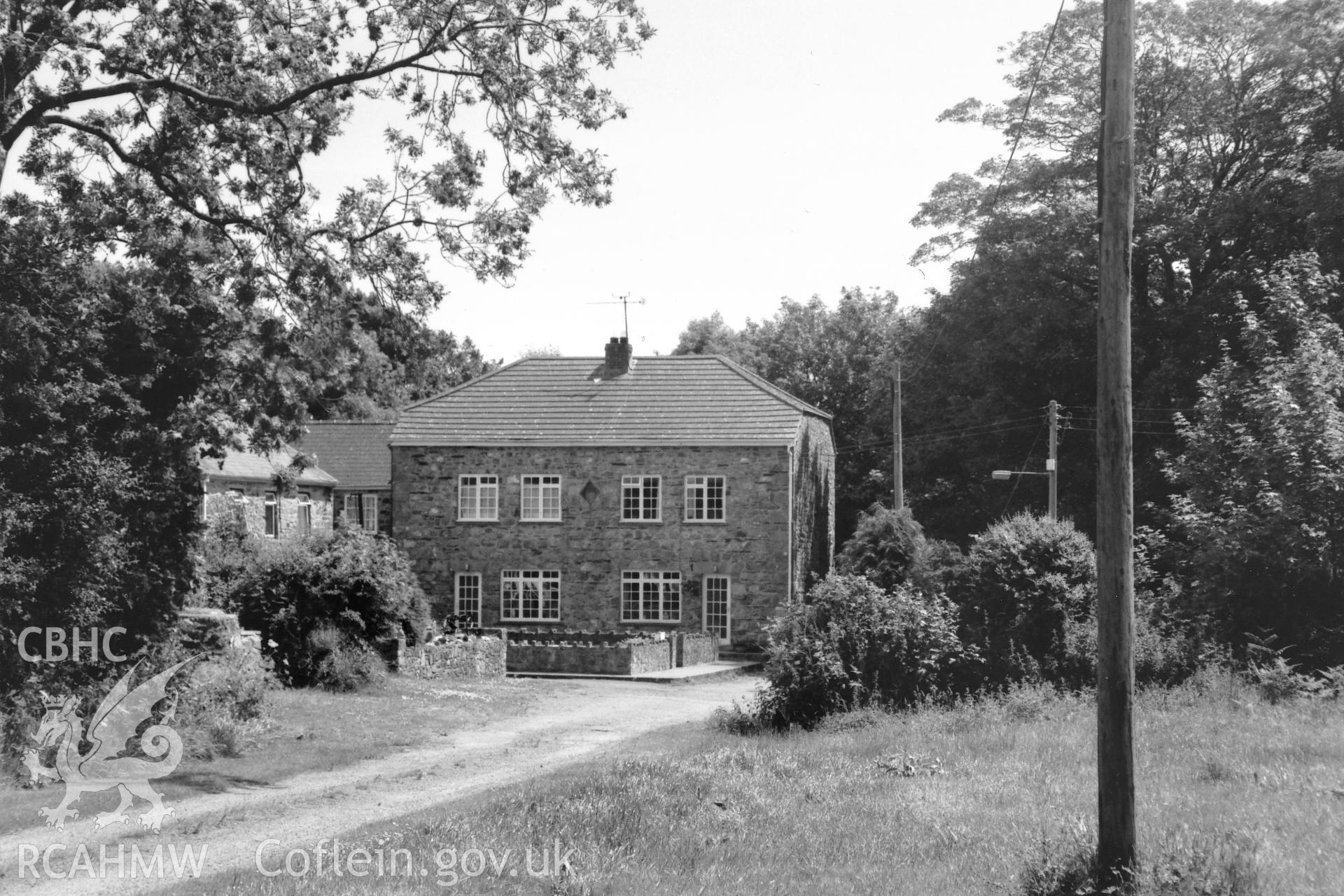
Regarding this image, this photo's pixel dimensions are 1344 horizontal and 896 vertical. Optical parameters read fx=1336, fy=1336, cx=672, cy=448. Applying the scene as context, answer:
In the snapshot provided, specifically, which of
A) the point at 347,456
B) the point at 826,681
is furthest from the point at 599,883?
the point at 347,456

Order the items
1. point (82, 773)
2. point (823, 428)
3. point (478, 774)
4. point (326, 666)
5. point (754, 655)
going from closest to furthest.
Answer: point (82, 773), point (478, 774), point (326, 666), point (754, 655), point (823, 428)

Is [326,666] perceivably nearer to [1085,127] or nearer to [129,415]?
[129,415]

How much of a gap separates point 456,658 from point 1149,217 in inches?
1020

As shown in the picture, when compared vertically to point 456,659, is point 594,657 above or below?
below

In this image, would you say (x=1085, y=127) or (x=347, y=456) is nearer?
(x=1085, y=127)

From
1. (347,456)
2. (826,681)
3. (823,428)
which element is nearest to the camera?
(826,681)

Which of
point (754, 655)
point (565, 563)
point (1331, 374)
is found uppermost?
point (1331, 374)

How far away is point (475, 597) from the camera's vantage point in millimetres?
42312

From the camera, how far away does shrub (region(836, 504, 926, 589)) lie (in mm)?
32812

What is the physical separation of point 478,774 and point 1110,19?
35.9 feet

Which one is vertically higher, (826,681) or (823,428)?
(823,428)

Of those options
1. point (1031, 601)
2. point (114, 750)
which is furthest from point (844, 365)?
point (114, 750)

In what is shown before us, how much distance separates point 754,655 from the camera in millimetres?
39750

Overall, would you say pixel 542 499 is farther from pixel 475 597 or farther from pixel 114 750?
pixel 114 750
